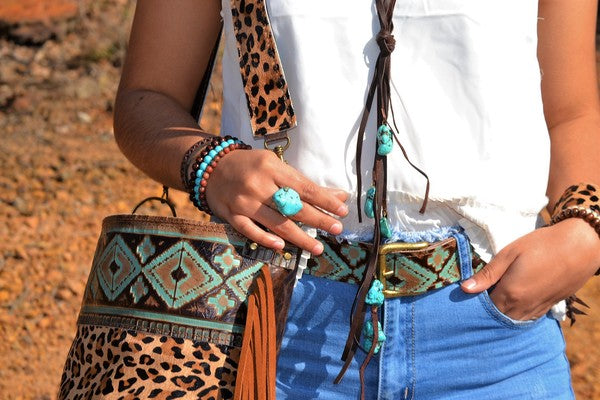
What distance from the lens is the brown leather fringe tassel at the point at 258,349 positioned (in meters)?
1.51

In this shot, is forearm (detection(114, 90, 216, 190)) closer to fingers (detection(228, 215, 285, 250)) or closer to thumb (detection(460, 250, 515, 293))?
fingers (detection(228, 215, 285, 250))

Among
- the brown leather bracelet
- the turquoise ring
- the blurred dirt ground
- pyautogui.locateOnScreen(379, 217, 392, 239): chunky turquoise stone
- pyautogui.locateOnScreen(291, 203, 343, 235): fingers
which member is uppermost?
the turquoise ring

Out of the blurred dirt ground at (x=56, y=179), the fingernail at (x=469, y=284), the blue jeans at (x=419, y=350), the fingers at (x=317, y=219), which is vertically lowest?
the blurred dirt ground at (x=56, y=179)

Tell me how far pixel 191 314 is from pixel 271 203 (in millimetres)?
228

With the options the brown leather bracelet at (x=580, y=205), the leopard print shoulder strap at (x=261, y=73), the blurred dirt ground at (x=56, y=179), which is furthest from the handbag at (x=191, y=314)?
the blurred dirt ground at (x=56, y=179)

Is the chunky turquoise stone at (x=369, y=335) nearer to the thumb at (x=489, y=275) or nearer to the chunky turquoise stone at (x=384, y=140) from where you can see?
the thumb at (x=489, y=275)

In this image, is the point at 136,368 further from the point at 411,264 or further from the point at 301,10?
the point at 301,10

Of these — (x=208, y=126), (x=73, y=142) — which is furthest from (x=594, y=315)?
(x=73, y=142)

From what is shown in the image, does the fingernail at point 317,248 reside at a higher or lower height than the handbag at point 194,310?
higher

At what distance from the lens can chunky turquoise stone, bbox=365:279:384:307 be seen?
1.55m

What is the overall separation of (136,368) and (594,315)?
10.8ft

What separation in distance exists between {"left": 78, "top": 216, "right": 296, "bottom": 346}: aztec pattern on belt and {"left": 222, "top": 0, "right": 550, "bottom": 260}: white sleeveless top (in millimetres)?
193

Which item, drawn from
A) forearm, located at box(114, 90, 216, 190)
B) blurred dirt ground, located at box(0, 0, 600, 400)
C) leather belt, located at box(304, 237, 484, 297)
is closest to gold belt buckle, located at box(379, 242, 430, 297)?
leather belt, located at box(304, 237, 484, 297)

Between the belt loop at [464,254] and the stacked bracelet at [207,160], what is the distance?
0.40 m
